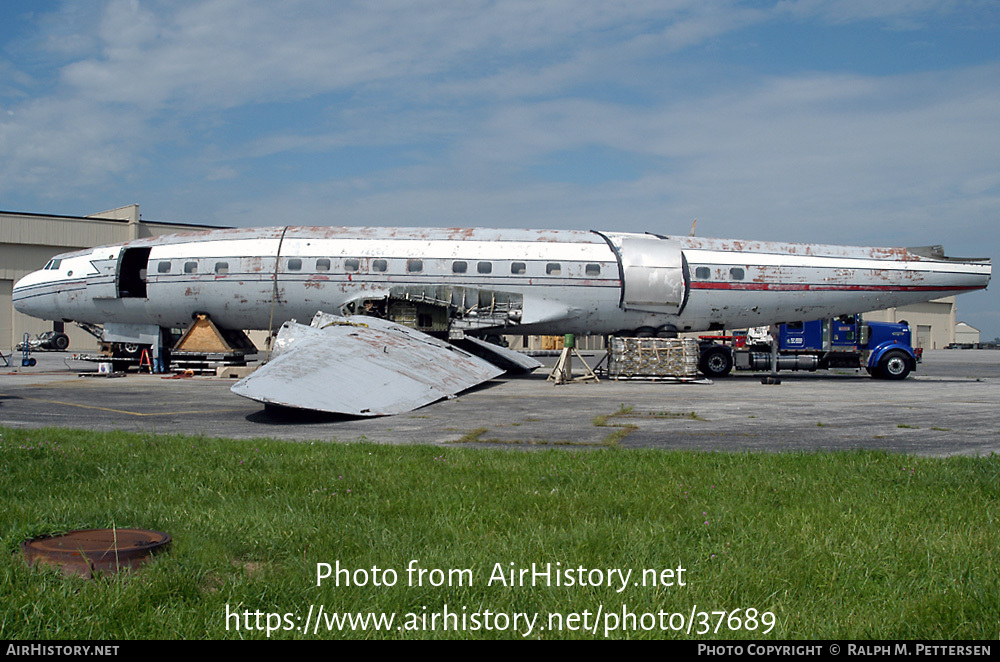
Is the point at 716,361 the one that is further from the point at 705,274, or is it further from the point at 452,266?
the point at 452,266

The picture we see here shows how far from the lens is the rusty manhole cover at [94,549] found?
180 inches

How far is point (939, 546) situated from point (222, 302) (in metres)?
23.4

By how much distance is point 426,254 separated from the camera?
79.7 feet

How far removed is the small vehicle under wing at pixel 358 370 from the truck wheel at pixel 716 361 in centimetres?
1027

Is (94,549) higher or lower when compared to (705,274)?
lower

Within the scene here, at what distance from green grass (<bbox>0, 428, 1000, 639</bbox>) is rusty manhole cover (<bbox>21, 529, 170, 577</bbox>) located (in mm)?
126

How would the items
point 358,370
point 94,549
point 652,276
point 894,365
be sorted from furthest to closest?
point 894,365 < point 652,276 < point 358,370 < point 94,549

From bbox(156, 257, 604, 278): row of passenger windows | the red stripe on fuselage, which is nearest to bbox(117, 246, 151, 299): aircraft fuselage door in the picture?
bbox(156, 257, 604, 278): row of passenger windows

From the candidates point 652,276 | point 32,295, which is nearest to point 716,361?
point 652,276

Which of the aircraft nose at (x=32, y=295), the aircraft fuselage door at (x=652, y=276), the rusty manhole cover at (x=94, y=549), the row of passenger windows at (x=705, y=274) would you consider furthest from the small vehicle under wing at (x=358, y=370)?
the aircraft nose at (x=32, y=295)

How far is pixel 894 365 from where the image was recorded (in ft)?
87.9

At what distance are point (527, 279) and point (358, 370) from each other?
9.79 metres

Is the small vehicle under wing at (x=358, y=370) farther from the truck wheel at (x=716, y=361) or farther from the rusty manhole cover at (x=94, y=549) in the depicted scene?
the truck wheel at (x=716, y=361)
